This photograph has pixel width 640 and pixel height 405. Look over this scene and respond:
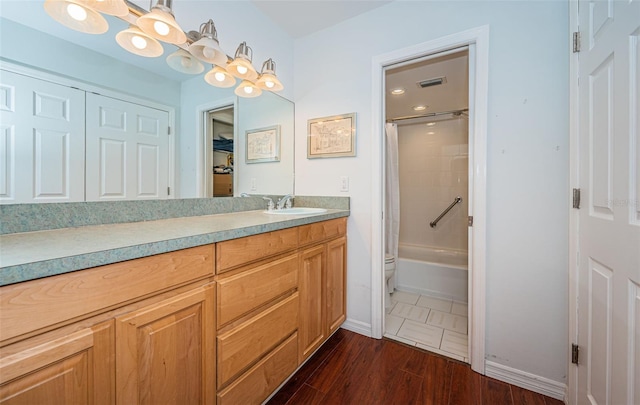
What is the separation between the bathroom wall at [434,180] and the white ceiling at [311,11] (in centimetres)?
205

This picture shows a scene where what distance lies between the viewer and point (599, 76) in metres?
1.00

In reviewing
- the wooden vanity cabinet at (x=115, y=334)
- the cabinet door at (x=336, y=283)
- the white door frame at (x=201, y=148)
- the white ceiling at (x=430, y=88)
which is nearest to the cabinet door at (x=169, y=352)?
the wooden vanity cabinet at (x=115, y=334)

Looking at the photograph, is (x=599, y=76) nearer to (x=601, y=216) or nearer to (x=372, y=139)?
(x=601, y=216)

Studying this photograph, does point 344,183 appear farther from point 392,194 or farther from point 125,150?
point 125,150

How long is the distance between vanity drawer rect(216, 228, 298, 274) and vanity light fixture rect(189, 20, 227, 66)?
105 centimetres

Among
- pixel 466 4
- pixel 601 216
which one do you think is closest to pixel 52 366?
pixel 601 216

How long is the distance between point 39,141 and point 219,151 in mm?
812

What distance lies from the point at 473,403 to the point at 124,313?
162cm

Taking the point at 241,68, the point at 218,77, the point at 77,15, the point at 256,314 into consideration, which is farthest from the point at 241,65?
the point at 256,314

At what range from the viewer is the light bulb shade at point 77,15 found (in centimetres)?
94

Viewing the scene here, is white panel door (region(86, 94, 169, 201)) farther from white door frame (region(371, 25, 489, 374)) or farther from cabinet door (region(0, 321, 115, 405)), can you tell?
white door frame (region(371, 25, 489, 374))

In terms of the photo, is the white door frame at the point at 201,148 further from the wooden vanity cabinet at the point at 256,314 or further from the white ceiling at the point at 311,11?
the white ceiling at the point at 311,11

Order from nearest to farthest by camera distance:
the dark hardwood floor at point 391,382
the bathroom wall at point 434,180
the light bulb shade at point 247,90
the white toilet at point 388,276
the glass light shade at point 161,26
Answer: the glass light shade at point 161,26
the dark hardwood floor at point 391,382
the light bulb shade at point 247,90
the white toilet at point 388,276
the bathroom wall at point 434,180

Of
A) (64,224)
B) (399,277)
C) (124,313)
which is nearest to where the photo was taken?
(124,313)
